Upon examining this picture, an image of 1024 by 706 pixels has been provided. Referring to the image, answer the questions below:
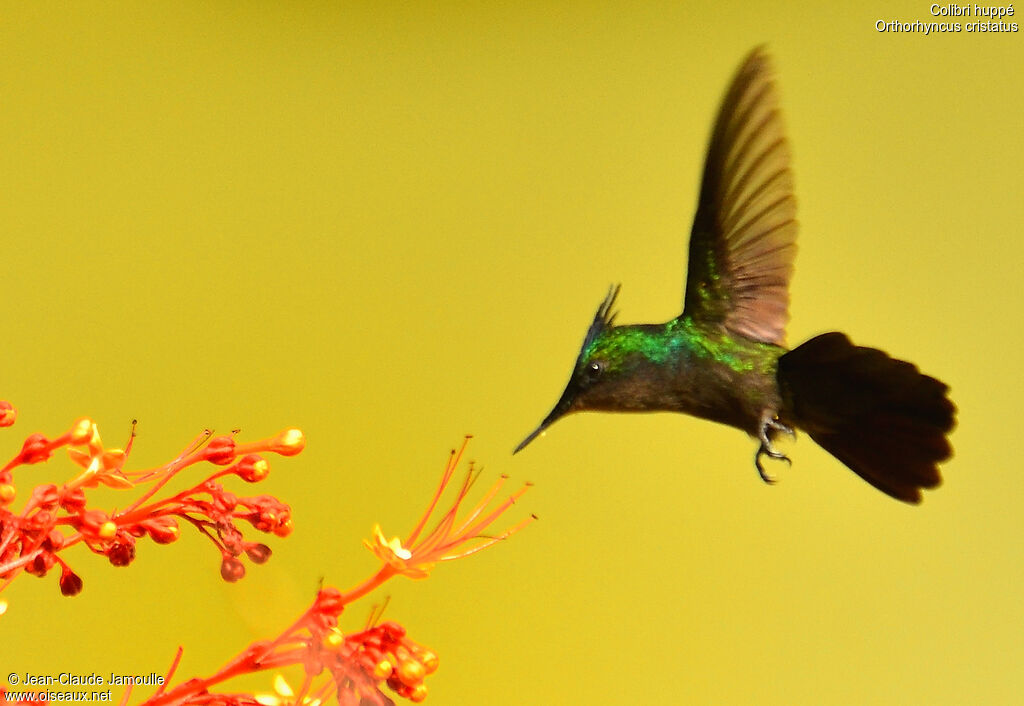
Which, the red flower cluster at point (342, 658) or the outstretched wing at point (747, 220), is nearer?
the red flower cluster at point (342, 658)

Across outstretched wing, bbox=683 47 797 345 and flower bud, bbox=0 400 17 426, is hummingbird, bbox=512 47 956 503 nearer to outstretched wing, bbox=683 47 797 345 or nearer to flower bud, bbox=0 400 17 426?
outstretched wing, bbox=683 47 797 345

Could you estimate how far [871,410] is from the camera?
814 millimetres

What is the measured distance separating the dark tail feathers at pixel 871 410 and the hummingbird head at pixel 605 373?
130 mm

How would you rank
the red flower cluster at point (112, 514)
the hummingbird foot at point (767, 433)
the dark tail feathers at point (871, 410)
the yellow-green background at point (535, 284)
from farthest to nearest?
the yellow-green background at point (535, 284) → the hummingbird foot at point (767, 433) → the dark tail feathers at point (871, 410) → the red flower cluster at point (112, 514)

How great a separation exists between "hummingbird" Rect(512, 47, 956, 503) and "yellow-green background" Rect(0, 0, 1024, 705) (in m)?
0.67

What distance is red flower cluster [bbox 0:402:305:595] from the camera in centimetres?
45

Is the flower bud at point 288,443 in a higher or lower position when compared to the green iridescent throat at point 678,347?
lower

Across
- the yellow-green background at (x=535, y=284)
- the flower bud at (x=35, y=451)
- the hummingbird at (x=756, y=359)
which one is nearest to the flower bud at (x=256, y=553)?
the flower bud at (x=35, y=451)

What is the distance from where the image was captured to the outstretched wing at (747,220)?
0.81 m

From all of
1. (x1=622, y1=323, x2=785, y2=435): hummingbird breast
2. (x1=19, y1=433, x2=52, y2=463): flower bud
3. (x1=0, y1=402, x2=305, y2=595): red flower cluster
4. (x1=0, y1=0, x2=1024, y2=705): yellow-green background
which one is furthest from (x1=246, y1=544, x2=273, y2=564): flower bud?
(x1=0, y1=0, x2=1024, y2=705): yellow-green background

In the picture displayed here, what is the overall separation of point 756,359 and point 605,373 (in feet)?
0.53

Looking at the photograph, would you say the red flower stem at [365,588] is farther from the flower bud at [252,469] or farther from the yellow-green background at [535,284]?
the yellow-green background at [535,284]

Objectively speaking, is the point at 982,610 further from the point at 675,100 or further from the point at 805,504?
the point at 675,100

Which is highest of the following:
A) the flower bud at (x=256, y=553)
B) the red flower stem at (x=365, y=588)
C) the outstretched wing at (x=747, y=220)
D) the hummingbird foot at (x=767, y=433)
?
the outstretched wing at (x=747, y=220)
